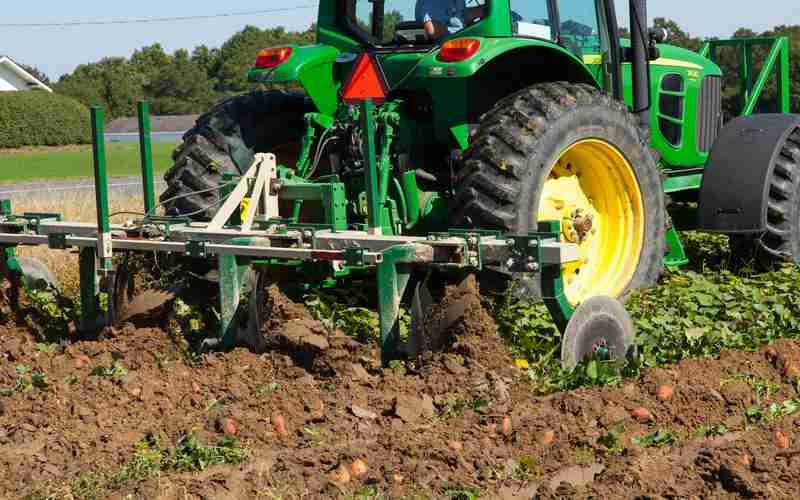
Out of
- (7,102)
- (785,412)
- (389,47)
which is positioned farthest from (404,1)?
(7,102)

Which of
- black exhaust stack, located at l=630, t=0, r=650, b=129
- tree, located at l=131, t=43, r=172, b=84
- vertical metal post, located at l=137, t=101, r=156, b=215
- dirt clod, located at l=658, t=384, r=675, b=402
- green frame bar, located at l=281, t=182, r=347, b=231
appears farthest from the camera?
tree, located at l=131, t=43, r=172, b=84

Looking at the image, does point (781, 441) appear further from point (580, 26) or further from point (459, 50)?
point (580, 26)

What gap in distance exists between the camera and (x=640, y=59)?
308 inches

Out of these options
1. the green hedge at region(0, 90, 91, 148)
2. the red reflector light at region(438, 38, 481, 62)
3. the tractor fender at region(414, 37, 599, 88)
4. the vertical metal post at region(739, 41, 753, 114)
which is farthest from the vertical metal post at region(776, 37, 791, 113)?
the green hedge at region(0, 90, 91, 148)

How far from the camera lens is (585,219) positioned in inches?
265

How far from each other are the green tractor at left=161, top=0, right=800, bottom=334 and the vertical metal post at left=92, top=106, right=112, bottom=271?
714 mm

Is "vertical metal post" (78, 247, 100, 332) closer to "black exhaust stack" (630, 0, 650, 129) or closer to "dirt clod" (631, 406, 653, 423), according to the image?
"dirt clod" (631, 406, 653, 423)

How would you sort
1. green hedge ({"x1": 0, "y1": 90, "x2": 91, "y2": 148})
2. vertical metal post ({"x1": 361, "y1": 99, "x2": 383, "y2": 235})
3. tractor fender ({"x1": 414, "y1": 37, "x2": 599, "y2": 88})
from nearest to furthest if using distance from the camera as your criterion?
vertical metal post ({"x1": 361, "y1": 99, "x2": 383, "y2": 235}), tractor fender ({"x1": 414, "y1": 37, "x2": 599, "y2": 88}), green hedge ({"x1": 0, "y1": 90, "x2": 91, "y2": 148})

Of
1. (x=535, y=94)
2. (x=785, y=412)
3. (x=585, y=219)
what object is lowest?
(x=785, y=412)

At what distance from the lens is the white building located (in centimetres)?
7250

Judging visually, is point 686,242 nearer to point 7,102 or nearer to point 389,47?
point 389,47

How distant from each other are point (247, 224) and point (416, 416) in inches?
70.0

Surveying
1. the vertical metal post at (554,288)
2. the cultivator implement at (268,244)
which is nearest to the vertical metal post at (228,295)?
the cultivator implement at (268,244)

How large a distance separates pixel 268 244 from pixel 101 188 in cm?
90
